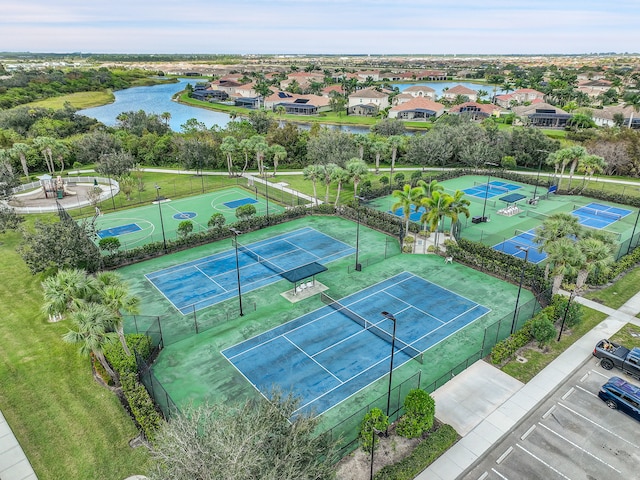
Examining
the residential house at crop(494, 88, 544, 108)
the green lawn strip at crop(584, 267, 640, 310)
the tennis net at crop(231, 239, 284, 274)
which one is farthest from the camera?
the residential house at crop(494, 88, 544, 108)

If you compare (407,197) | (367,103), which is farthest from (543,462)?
(367,103)

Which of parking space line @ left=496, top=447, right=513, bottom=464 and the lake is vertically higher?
the lake

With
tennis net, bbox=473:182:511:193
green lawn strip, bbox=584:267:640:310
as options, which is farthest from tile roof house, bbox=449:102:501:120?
green lawn strip, bbox=584:267:640:310

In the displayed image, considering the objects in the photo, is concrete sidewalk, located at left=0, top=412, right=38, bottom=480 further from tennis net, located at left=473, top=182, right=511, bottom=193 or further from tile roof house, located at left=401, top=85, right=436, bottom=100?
tile roof house, located at left=401, top=85, right=436, bottom=100

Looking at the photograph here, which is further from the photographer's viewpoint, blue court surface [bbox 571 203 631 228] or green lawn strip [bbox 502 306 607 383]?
blue court surface [bbox 571 203 631 228]

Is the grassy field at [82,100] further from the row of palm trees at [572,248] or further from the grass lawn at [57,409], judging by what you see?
the row of palm trees at [572,248]

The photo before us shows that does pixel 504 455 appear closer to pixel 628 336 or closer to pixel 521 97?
pixel 628 336

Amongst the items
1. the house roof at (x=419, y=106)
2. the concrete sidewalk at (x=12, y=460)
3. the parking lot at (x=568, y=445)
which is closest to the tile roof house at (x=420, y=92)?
the house roof at (x=419, y=106)
